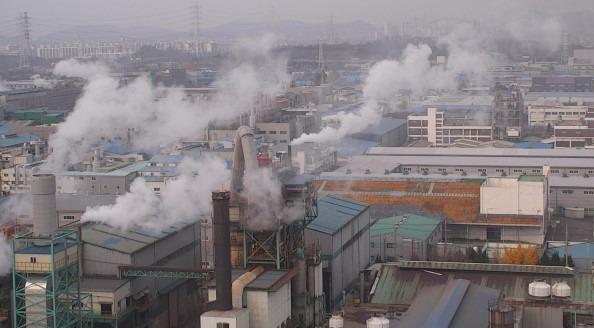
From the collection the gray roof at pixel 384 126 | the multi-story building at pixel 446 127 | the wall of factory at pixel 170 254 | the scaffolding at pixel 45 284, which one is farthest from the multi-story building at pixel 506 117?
the scaffolding at pixel 45 284

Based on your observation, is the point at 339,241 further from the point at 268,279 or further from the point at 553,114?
the point at 553,114

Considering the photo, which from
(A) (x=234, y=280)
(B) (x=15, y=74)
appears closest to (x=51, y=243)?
(A) (x=234, y=280)

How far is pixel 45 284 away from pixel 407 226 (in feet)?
17.2

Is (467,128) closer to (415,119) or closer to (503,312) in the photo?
(415,119)

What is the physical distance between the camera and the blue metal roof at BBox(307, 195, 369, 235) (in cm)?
952

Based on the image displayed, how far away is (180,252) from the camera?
9.57m

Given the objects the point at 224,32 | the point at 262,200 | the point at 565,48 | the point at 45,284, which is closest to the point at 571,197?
the point at 262,200

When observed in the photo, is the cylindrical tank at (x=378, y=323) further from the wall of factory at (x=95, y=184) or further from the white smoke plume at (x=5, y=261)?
the wall of factory at (x=95, y=184)

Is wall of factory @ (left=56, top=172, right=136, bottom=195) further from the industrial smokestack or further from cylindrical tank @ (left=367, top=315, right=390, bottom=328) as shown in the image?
cylindrical tank @ (left=367, top=315, right=390, bottom=328)

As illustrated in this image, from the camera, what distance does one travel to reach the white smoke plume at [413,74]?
2073 centimetres

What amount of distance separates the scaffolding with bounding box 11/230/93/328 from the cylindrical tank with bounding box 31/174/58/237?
230mm

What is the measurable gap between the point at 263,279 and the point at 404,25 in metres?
32.4

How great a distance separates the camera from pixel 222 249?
7.64 metres

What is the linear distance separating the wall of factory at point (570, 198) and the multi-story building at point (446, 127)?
270 inches
